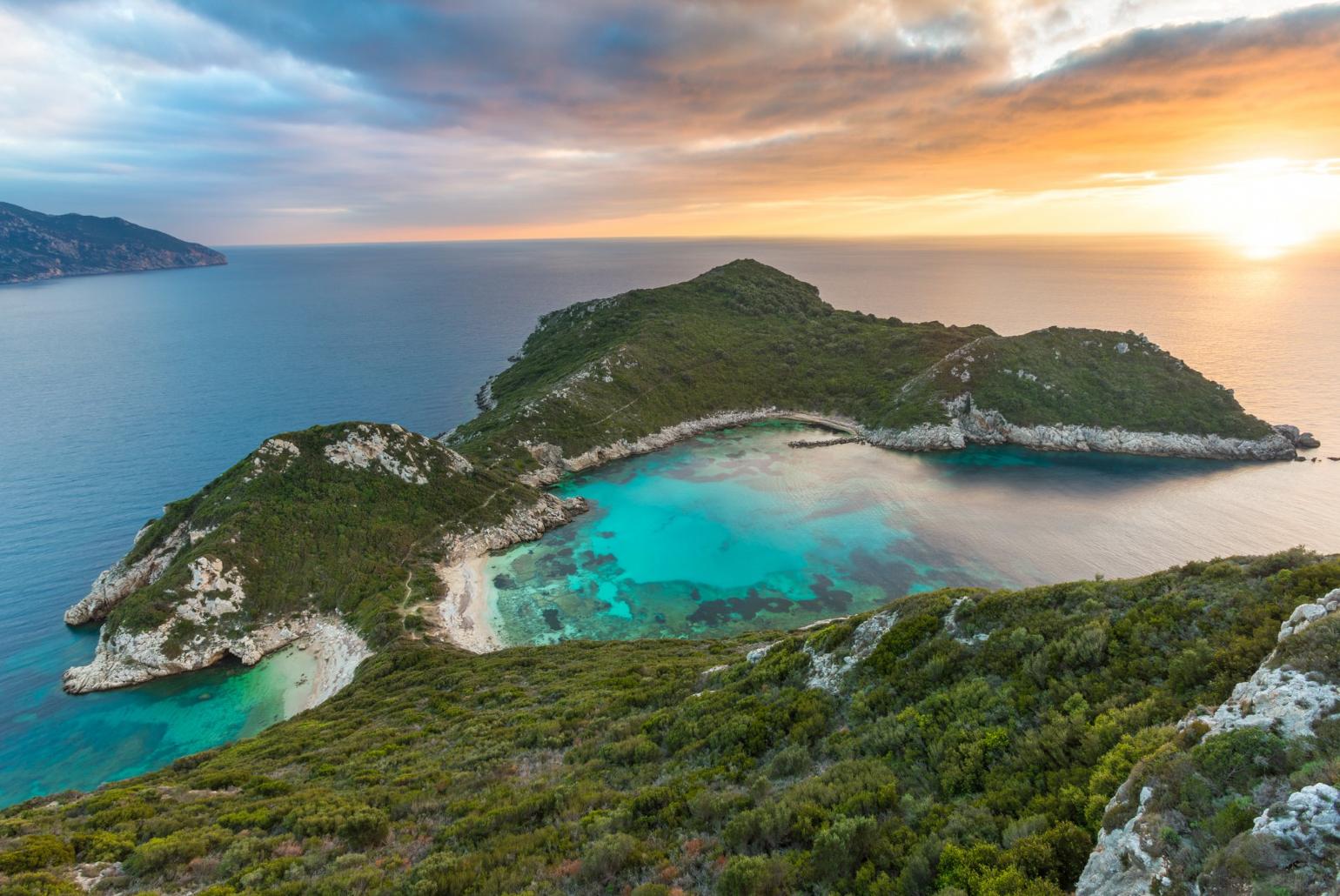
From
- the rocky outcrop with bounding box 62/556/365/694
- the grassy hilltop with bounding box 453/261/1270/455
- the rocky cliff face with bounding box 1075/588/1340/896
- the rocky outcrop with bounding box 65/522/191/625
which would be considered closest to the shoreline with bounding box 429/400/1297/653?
the grassy hilltop with bounding box 453/261/1270/455

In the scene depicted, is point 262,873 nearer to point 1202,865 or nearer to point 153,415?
point 1202,865

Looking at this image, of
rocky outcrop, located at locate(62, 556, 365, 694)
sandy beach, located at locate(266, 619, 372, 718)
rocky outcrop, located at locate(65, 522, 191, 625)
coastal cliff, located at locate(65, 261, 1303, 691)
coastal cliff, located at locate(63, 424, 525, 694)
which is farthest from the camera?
rocky outcrop, located at locate(65, 522, 191, 625)

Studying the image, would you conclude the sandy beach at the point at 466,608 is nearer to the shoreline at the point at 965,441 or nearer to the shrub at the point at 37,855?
the shoreline at the point at 965,441

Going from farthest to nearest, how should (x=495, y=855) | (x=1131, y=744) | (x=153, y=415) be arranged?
1. (x=153, y=415)
2. (x=495, y=855)
3. (x=1131, y=744)

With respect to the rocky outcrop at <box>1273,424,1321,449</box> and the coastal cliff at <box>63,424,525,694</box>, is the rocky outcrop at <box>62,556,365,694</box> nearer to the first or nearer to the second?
the coastal cliff at <box>63,424,525,694</box>

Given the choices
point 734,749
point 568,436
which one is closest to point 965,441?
point 568,436

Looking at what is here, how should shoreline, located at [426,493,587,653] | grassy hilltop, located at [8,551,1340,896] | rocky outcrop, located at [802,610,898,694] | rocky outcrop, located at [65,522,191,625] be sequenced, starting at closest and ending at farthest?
1. grassy hilltop, located at [8,551,1340,896]
2. rocky outcrop, located at [802,610,898,694]
3. shoreline, located at [426,493,587,653]
4. rocky outcrop, located at [65,522,191,625]

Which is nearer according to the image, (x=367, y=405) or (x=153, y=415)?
(x=153, y=415)

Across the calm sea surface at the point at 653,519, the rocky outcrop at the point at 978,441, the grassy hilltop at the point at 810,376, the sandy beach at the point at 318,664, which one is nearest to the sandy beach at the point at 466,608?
the calm sea surface at the point at 653,519

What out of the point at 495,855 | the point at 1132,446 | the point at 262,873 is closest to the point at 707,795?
the point at 495,855
